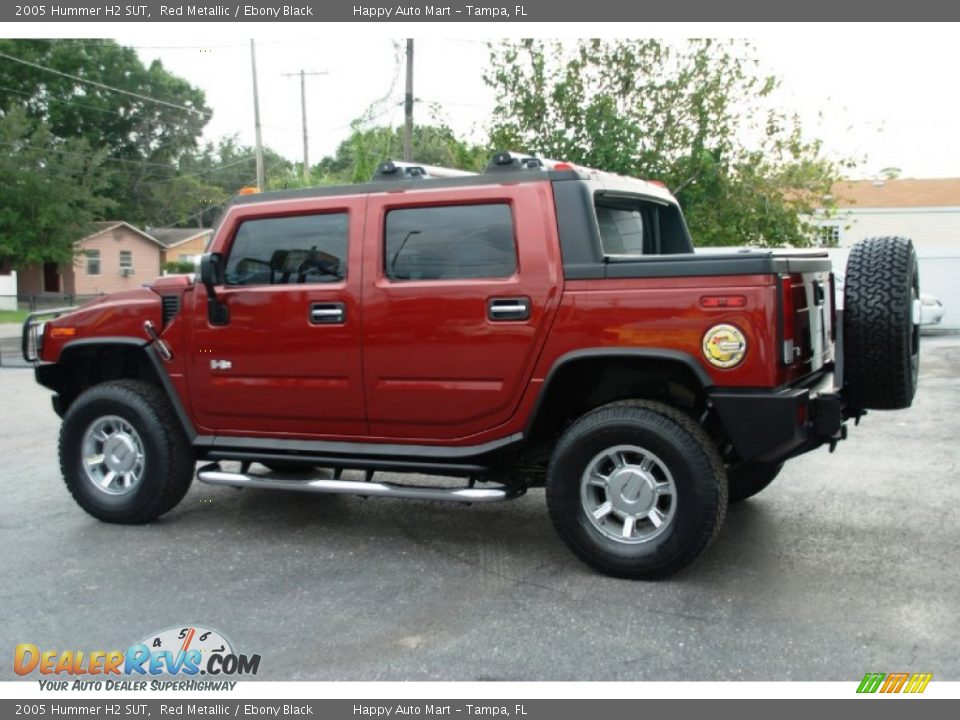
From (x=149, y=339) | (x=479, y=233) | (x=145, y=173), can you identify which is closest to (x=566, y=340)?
(x=479, y=233)

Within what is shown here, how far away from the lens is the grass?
3067 cm

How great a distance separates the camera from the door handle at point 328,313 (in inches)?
209

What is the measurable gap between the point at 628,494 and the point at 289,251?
2.45 meters

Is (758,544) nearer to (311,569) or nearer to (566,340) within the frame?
(566,340)

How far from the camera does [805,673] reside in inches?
145

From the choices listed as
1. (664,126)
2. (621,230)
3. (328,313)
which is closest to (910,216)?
(664,126)

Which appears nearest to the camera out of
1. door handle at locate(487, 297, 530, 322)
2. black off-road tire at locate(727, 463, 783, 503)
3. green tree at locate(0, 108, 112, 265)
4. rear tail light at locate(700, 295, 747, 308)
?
rear tail light at locate(700, 295, 747, 308)

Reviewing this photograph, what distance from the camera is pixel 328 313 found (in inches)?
210

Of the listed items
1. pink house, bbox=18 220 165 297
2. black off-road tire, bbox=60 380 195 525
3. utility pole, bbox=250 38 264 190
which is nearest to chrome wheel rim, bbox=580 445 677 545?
black off-road tire, bbox=60 380 195 525

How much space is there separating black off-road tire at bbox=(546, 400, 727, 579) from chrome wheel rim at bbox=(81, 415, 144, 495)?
2.76 m

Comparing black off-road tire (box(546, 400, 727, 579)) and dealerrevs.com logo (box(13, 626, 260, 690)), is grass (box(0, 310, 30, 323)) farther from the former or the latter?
black off-road tire (box(546, 400, 727, 579))

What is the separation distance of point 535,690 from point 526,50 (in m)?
15.3

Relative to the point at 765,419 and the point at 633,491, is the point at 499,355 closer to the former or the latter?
the point at 633,491

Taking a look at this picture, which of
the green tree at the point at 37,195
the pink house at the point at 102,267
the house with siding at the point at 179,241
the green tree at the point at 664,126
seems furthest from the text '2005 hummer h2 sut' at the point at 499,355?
the house with siding at the point at 179,241
